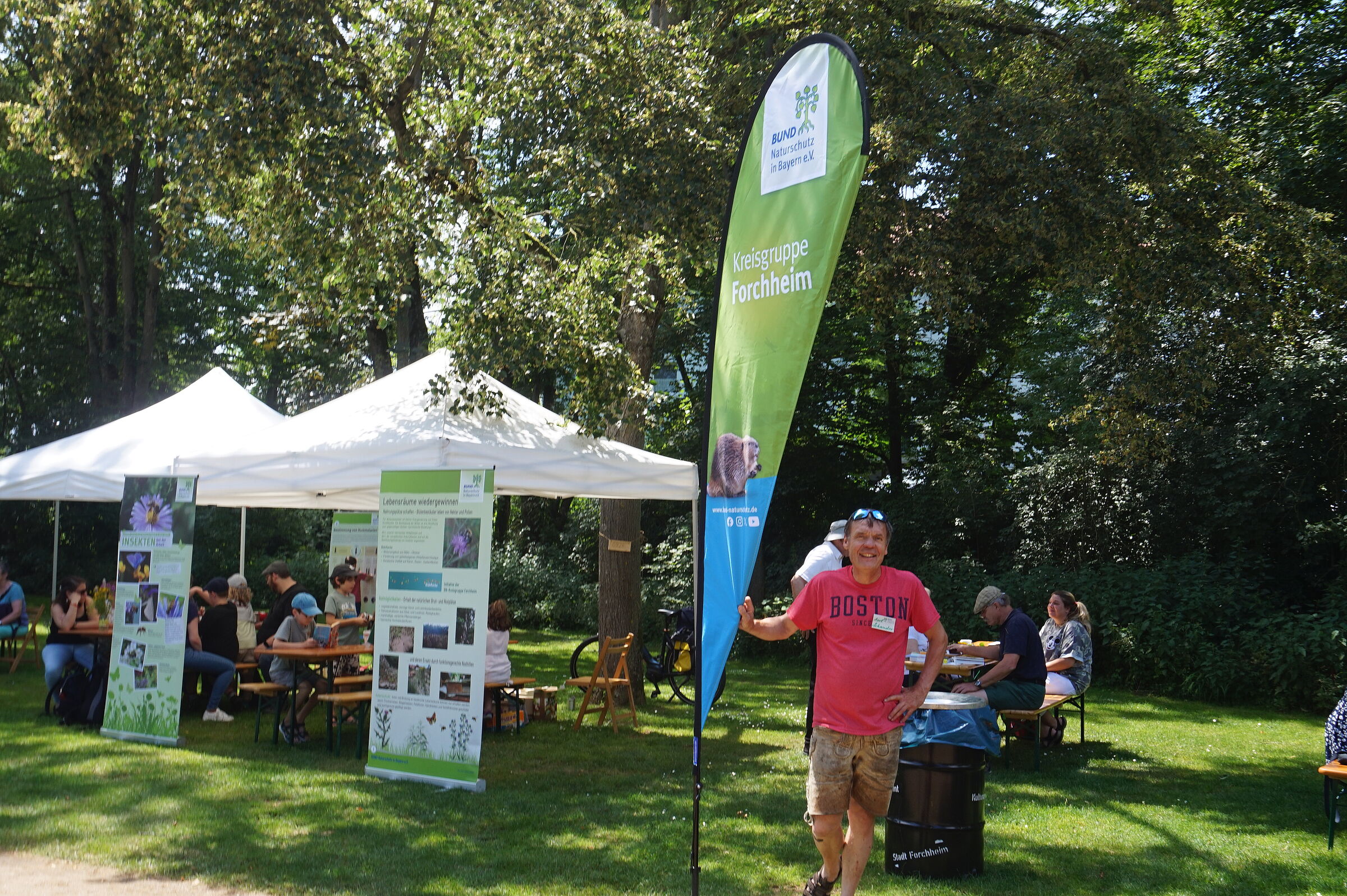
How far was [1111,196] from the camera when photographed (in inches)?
415

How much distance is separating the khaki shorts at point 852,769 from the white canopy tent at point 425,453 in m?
4.15

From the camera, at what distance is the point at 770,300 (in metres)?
4.73

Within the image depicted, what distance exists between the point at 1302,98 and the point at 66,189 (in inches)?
1000

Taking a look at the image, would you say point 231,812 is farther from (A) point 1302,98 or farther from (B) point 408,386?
(A) point 1302,98

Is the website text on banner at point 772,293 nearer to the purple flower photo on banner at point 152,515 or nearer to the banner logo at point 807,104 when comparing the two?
the banner logo at point 807,104

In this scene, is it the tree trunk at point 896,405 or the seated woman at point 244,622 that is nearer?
the seated woman at point 244,622

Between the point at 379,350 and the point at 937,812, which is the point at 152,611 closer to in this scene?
the point at 937,812

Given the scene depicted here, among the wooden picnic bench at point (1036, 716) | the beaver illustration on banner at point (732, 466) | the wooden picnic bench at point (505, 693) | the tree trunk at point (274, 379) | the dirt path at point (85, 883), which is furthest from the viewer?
the tree trunk at point (274, 379)

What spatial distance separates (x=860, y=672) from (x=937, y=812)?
1.48m

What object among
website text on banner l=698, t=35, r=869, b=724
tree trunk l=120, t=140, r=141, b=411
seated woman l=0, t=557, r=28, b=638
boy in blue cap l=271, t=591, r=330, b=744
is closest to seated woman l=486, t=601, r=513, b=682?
boy in blue cap l=271, t=591, r=330, b=744

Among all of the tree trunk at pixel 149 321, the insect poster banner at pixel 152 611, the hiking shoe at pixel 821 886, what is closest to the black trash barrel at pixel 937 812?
the hiking shoe at pixel 821 886

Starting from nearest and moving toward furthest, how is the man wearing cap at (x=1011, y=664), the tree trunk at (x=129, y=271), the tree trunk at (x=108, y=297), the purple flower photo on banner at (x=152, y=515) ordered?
1. the man wearing cap at (x=1011, y=664)
2. the purple flower photo on banner at (x=152, y=515)
3. the tree trunk at (x=129, y=271)
4. the tree trunk at (x=108, y=297)

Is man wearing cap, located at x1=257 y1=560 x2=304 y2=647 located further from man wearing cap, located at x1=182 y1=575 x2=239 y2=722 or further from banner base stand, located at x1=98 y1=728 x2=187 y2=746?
banner base stand, located at x1=98 y1=728 x2=187 y2=746

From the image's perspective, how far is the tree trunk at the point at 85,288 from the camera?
26.6 metres
